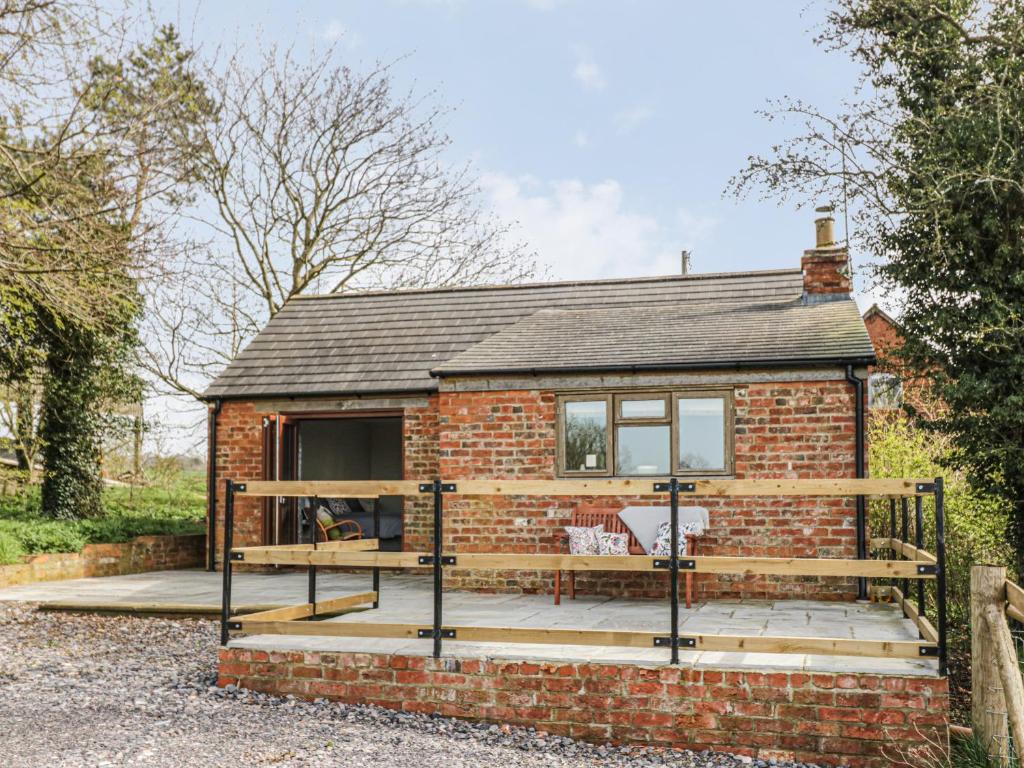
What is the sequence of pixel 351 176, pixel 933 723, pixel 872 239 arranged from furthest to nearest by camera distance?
pixel 351 176, pixel 872 239, pixel 933 723

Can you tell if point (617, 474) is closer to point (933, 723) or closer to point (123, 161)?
point (933, 723)

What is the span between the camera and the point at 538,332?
12.7m

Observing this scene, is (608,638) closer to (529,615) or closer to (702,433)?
(529,615)

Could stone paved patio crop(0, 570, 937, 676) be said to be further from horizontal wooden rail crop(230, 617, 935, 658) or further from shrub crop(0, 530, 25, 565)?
shrub crop(0, 530, 25, 565)

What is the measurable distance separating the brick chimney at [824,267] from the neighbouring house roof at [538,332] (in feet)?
0.75

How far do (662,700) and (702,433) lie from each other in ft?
15.5

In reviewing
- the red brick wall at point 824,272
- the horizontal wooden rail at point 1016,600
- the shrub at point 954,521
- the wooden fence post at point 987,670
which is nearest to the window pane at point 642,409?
the shrub at point 954,521

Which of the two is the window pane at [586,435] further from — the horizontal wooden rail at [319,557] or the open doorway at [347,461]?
the horizontal wooden rail at [319,557]

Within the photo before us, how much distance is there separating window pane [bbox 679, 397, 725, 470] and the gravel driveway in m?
4.77

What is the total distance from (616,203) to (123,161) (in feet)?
21.7

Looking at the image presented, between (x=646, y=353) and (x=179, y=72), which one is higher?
(x=179, y=72)

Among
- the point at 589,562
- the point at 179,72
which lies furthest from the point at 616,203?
the point at 179,72

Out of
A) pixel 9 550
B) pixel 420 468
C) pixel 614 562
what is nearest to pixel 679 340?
pixel 420 468

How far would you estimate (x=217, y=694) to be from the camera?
22.7 ft
